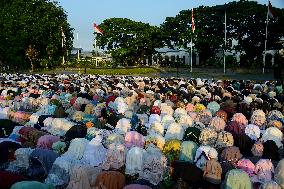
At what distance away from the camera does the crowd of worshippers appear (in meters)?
9.60

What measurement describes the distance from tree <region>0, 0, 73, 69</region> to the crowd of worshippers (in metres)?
34.9

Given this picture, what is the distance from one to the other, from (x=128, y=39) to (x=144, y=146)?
42.2m

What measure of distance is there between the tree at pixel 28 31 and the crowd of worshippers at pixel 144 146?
34860mm

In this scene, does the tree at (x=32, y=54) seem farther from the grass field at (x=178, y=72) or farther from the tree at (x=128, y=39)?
the tree at (x=128, y=39)

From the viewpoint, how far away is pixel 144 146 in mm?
12656

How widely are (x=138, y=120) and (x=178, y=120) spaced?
156cm

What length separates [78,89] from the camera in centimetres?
2489

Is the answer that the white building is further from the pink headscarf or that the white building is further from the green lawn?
the pink headscarf

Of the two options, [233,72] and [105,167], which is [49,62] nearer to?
[233,72]

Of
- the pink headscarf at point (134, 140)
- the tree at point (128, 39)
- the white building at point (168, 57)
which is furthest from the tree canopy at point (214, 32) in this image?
the pink headscarf at point (134, 140)

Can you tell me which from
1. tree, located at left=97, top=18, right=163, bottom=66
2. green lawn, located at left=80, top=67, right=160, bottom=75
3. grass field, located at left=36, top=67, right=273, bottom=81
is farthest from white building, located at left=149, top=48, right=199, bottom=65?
green lawn, located at left=80, top=67, right=160, bottom=75

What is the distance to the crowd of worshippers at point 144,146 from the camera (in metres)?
9.60

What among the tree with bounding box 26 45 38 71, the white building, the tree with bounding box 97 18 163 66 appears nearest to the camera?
the tree with bounding box 97 18 163 66

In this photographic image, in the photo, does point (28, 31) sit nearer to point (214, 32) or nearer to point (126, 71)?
point (126, 71)
